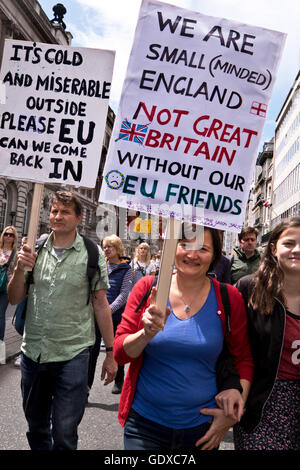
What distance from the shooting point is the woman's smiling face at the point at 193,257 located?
2.04 meters

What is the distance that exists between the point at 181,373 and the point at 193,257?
0.56 metres

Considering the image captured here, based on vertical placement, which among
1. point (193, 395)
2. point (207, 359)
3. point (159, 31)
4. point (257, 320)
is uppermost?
point (159, 31)

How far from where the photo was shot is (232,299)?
6.81ft

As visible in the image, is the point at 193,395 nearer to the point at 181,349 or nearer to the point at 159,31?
the point at 181,349

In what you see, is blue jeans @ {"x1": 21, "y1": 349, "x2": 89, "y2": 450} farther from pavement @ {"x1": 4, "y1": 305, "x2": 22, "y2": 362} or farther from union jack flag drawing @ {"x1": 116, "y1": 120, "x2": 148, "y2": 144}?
pavement @ {"x1": 4, "y1": 305, "x2": 22, "y2": 362}

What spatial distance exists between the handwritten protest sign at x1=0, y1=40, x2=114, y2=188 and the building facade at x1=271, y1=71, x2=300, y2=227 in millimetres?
33101

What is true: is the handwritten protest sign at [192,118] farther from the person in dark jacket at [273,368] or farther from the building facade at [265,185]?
the building facade at [265,185]

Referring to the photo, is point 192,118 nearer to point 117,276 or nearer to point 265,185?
point 117,276

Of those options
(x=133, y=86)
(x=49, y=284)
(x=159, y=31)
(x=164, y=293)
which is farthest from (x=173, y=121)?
(x=49, y=284)

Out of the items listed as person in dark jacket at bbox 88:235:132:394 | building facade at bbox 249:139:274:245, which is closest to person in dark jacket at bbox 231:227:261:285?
person in dark jacket at bbox 88:235:132:394

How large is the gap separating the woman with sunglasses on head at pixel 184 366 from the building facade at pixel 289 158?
110 ft

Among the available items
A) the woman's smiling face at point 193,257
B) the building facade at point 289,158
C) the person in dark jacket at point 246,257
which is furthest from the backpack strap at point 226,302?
the building facade at point 289,158

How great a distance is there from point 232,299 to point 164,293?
41 centimetres

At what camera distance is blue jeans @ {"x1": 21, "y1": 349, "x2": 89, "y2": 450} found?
254 cm
